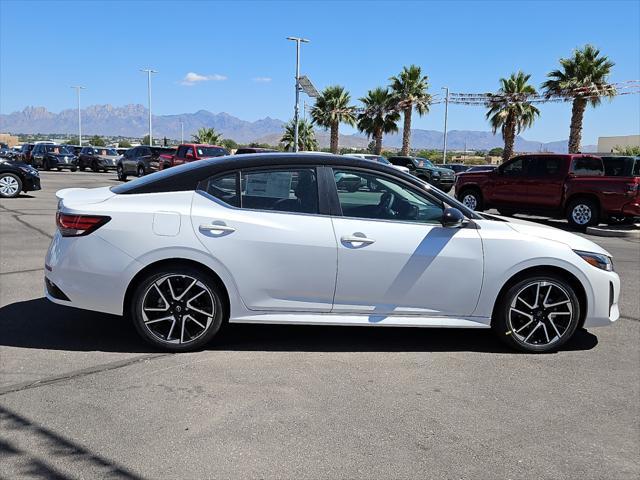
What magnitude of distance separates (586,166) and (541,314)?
36.4ft

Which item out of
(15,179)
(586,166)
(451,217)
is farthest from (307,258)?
(15,179)

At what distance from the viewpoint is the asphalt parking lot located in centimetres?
307

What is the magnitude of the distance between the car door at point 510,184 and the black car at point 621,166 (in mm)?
1938

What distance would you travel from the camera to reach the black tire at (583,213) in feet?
46.1

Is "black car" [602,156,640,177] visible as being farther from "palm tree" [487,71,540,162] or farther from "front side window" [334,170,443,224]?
"palm tree" [487,71,540,162]

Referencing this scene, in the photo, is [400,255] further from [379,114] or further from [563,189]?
[379,114]

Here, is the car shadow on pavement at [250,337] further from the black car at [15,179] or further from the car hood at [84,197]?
the black car at [15,179]

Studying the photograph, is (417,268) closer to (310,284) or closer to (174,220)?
(310,284)

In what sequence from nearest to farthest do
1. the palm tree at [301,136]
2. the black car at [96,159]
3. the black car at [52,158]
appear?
the black car at [52,158], the black car at [96,159], the palm tree at [301,136]

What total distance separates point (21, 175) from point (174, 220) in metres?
14.8

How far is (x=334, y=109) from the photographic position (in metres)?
52.7

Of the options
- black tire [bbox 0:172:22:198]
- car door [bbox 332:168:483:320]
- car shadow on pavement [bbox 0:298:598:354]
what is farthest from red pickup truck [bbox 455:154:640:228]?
black tire [bbox 0:172:22:198]

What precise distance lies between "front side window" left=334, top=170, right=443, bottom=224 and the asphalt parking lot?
1.14 meters

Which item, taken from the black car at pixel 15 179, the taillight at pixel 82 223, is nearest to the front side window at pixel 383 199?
the taillight at pixel 82 223
